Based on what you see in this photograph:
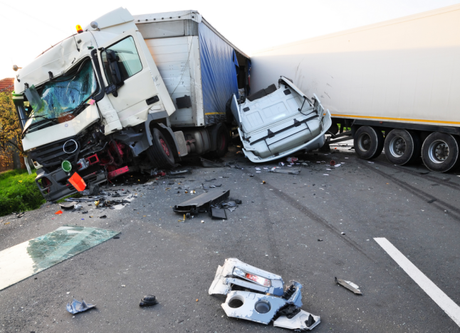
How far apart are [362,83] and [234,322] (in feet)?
26.3

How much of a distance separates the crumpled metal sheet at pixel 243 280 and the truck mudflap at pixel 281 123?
5.96 m

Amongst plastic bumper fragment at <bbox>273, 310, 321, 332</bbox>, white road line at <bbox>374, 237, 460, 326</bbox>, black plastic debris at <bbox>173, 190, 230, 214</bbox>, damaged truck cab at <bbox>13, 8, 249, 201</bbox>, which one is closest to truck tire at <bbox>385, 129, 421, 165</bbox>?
white road line at <bbox>374, 237, 460, 326</bbox>

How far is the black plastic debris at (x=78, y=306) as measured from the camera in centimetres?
258

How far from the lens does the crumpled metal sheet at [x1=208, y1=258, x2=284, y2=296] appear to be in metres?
2.65

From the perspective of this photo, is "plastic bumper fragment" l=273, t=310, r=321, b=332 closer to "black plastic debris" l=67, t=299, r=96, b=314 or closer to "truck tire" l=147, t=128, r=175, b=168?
"black plastic debris" l=67, t=299, r=96, b=314

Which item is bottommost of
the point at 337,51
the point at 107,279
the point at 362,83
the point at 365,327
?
the point at 365,327

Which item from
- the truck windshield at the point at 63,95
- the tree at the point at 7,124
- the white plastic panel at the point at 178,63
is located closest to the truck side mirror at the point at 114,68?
the truck windshield at the point at 63,95

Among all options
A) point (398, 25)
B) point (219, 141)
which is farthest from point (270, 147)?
point (398, 25)

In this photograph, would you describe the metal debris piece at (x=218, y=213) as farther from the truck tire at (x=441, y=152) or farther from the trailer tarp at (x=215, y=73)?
the truck tire at (x=441, y=152)

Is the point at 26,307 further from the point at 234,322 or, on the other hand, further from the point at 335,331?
the point at 335,331

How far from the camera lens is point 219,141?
1041 centimetres

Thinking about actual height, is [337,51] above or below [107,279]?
above

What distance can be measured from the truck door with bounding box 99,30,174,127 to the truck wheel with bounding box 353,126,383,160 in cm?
596

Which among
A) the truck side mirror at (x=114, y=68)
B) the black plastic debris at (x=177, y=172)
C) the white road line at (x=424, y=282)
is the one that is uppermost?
the truck side mirror at (x=114, y=68)
